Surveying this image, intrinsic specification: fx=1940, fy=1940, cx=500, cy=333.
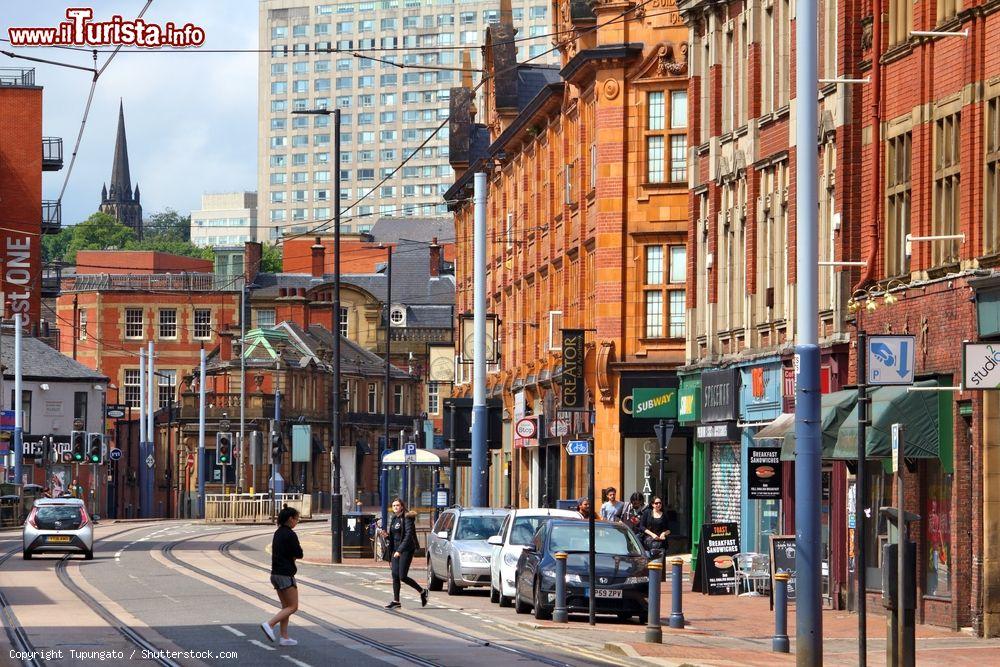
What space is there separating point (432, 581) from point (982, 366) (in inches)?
626

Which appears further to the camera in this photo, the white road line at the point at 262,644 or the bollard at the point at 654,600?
the bollard at the point at 654,600

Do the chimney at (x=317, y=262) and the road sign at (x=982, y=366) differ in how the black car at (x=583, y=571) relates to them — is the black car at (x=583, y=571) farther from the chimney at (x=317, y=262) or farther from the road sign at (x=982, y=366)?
the chimney at (x=317, y=262)

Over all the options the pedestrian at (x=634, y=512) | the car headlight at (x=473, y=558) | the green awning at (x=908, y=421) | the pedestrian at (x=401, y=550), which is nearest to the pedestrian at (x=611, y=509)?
the pedestrian at (x=634, y=512)

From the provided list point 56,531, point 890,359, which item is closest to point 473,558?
point 890,359

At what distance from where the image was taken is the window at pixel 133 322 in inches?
4906

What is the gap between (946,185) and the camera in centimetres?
2633

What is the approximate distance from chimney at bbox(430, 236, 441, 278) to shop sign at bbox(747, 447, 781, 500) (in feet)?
321

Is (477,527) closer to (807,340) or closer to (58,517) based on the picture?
(807,340)

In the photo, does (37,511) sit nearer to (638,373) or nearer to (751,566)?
(638,373)

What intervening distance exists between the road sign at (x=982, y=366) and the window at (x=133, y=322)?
107756mm

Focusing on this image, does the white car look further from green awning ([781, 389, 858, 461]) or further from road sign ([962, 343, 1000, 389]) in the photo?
road sign ([962, 343, 1000, 389])

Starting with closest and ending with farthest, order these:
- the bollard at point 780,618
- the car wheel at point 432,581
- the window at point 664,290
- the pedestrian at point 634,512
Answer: the bollard at point 780,618 → the car wheel at point 432,581 → the pedestrian at point 634,512 → the window at point 664,290

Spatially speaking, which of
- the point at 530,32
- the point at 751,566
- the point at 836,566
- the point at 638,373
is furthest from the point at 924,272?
the point at 530,32

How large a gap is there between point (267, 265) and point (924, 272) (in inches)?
5562
